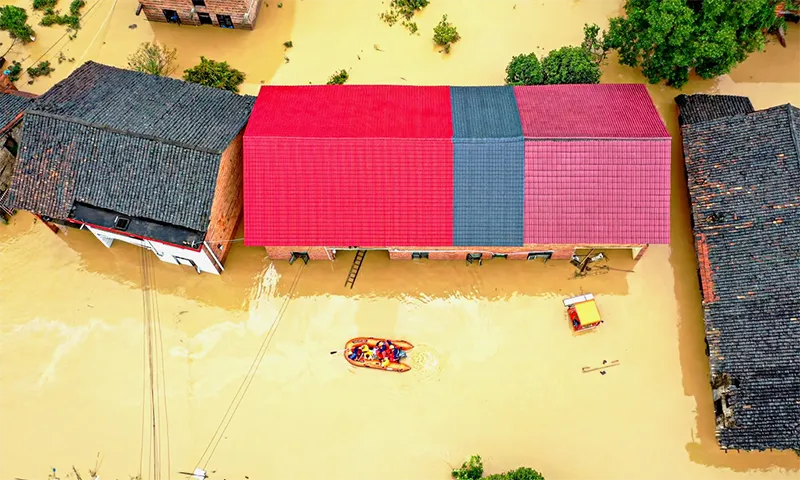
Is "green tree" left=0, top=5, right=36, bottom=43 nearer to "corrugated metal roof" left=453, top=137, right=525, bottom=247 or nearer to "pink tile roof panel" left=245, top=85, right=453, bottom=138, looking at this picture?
"pink tile roof panel" left=245, top=85, right=453, bottom=138

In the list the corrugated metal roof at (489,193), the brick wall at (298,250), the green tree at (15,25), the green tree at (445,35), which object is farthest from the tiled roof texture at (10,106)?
the green tree at (445,35)

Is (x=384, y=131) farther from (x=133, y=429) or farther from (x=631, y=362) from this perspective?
(x=133, y=429)

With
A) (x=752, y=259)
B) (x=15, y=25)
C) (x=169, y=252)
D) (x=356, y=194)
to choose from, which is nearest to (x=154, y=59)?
(x=15, y=25)

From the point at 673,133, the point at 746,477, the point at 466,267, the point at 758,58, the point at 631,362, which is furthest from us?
the point at 758,58

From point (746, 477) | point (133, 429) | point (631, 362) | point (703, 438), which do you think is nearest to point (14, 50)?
point (133, 429)

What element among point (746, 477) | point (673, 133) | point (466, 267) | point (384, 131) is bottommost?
point (746, 477)

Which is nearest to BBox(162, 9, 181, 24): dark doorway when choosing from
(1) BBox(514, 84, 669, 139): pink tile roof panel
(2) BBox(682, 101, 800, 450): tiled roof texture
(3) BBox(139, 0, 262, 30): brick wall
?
(3) BBox(139, 0, 262, 30): brick wall

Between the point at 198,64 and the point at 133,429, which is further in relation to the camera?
the point at 198,64

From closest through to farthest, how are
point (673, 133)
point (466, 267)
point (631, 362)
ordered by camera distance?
point (631, 362), point (466, 267), point (673, 133)

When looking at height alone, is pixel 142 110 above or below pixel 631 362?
above
